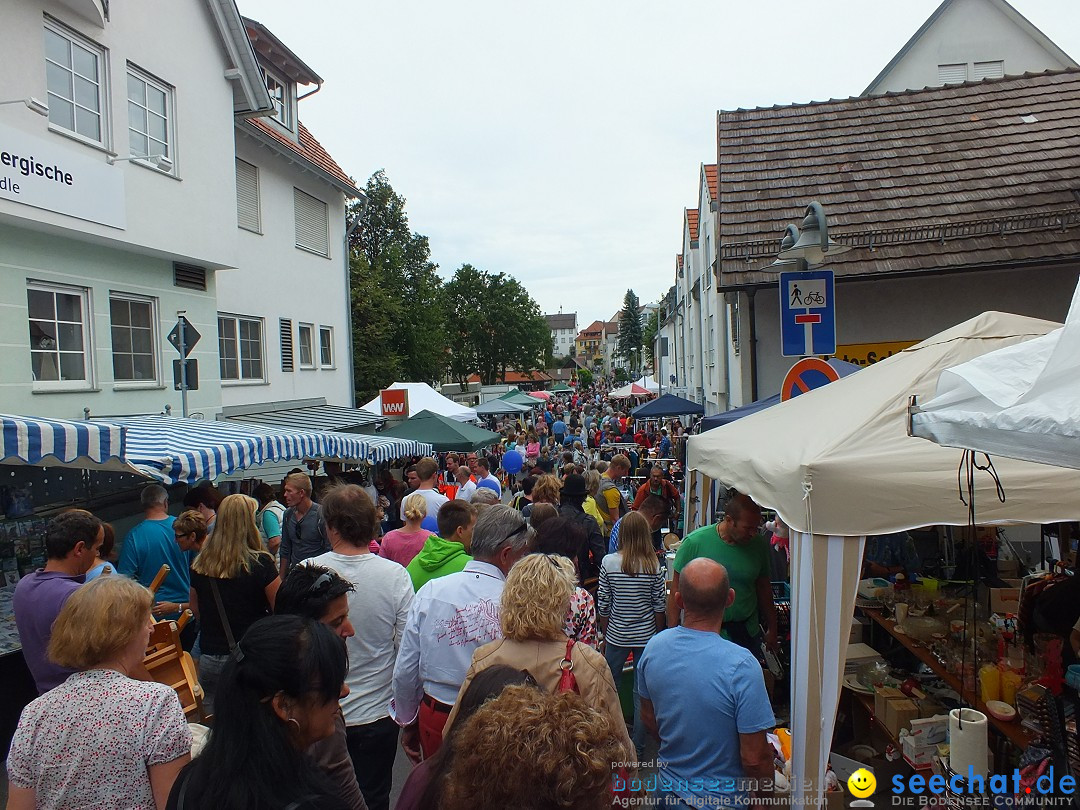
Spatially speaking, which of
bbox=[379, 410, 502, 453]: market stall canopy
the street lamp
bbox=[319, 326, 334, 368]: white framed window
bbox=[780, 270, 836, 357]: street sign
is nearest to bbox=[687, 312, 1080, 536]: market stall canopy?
bbox=[780, 270, 836, 357]: street sign

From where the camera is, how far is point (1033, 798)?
11.5 feet

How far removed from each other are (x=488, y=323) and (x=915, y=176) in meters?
61.2

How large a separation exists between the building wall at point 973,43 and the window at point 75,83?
16.6m

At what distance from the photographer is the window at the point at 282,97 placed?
17484 millimetres

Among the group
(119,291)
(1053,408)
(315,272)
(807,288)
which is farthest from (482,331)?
(1053,408)

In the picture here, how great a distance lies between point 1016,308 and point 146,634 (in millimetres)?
11259

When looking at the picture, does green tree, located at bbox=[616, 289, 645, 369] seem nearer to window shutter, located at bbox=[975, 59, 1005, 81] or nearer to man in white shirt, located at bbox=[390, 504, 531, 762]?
window shutter, located at bbox=[975, 59, 1005, 81]

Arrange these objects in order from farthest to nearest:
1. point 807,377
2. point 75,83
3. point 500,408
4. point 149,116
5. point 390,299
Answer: point 390,299
point 500,408
point 149,116
point 75,83
point 807,377

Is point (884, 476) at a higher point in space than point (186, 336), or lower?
lower

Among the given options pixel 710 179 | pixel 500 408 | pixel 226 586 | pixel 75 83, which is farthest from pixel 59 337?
pixel 500 408

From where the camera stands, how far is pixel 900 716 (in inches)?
183

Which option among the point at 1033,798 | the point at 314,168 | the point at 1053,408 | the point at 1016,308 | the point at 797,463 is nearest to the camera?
the point at 1053,408

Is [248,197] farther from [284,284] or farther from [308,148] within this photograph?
[308,148]

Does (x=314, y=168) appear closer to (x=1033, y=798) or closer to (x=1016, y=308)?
(x=1016, y=308)
